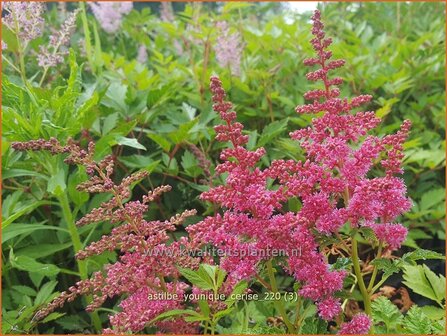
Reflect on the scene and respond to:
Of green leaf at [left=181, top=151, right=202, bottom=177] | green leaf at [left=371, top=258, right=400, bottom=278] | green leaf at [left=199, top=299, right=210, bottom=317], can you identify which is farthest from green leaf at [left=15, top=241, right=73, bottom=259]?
green leaf at [left=371, top=258, right=400, bottom=278]

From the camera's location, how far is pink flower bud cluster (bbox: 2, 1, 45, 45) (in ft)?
5.93

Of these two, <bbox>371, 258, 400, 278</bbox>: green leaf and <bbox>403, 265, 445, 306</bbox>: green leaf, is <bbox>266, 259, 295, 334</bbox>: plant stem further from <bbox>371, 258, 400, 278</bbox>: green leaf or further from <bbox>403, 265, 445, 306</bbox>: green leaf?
<bbox>403, 265, 445, 306</bbox>: green leaf

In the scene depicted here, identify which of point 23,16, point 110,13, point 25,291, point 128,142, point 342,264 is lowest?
point 25,291

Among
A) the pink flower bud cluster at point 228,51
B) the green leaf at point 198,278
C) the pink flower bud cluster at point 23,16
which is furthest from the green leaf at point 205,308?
the pink flower bud cluster at point 228,51

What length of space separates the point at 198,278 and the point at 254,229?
17 cm

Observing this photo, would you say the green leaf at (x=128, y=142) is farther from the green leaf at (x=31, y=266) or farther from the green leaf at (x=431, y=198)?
the green leaf at (x=431, y=198)

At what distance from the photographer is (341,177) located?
3.90ft

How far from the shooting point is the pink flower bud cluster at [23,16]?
1.81 meters

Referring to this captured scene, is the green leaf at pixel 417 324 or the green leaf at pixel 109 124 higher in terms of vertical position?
the green leaf at pixel 109 124

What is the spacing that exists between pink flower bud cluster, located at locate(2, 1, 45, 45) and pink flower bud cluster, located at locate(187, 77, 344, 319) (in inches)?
36.5

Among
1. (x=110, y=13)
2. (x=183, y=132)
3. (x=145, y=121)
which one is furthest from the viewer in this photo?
(x=110, y=13)

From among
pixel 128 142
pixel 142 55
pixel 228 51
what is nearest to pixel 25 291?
pixel 128 142

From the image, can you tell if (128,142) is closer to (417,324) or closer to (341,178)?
(341,178)

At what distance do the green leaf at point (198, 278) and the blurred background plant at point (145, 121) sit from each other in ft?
1.00
